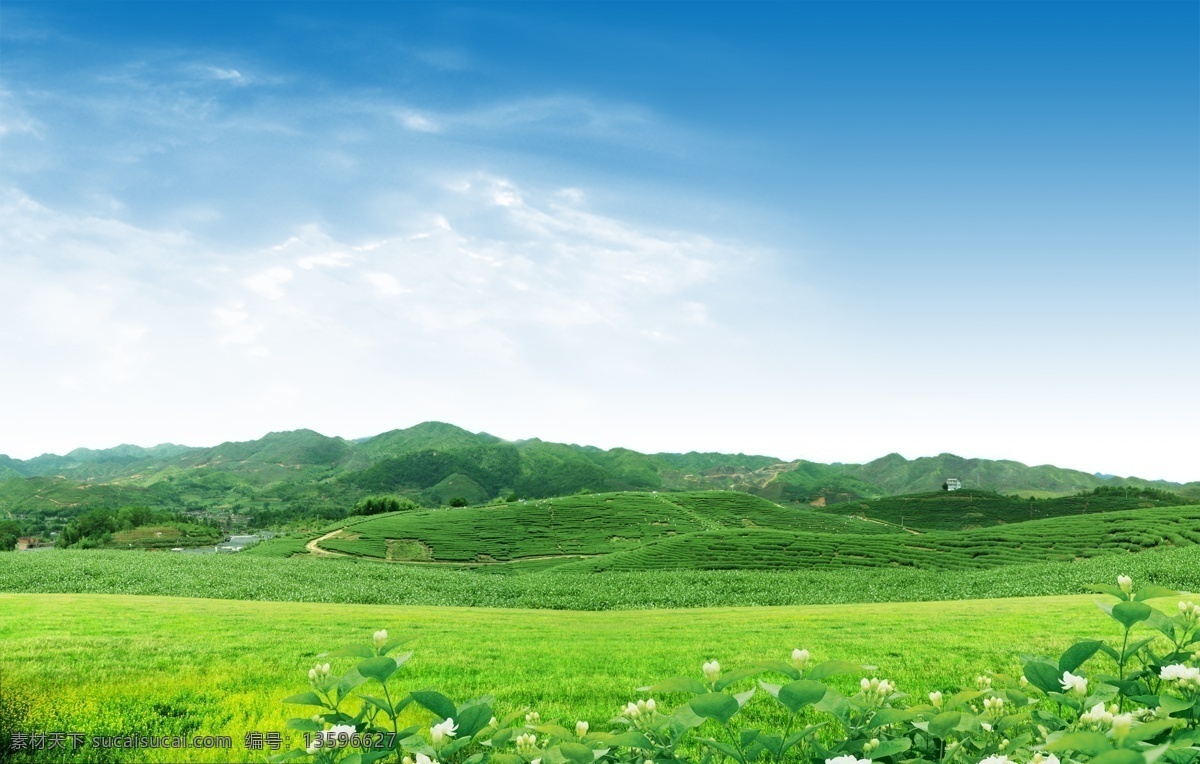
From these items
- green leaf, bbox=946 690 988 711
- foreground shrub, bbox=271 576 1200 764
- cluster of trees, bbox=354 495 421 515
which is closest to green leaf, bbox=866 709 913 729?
foreground shrub, bbox=271 576 1200 764

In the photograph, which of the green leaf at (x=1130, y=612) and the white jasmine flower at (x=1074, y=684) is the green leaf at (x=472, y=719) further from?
the green leaf at (x=1130, y=612)

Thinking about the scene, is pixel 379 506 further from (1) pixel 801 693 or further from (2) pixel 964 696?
(1) pixel 801 693

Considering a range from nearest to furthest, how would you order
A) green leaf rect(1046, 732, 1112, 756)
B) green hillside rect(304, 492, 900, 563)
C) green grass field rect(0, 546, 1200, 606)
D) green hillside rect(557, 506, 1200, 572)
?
1. green leaf rect(1046, 732, 1112, 756)
2. green grass field rect(0, 546, 1200, 606)
3. green hillside rect(557, 506, 1200, 572)
4. green hillside rect(304, 492, 900, 563)

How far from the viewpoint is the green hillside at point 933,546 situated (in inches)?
1561

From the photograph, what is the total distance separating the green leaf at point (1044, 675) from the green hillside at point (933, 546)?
38.8 metres

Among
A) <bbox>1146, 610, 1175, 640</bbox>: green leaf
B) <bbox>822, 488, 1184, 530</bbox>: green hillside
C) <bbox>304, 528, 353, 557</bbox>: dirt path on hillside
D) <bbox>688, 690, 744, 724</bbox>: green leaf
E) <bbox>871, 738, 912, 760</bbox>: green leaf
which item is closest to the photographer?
<bbox>688, 690, 744, 724</bbox>: green leaf

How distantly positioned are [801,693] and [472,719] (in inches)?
54.2

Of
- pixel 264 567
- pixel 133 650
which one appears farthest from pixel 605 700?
pixel 264 567

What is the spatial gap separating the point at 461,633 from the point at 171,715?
5.96m

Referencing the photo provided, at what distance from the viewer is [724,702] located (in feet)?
→ 7.99

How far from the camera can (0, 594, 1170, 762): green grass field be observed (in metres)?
6.20

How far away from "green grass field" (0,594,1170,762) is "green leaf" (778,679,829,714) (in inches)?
149

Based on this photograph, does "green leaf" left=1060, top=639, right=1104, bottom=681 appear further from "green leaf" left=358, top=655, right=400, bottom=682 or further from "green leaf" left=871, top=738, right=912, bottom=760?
"green leaf" left=358, top=655, right=400, bottom=682

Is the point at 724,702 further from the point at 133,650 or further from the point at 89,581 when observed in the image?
the point at 89,581
